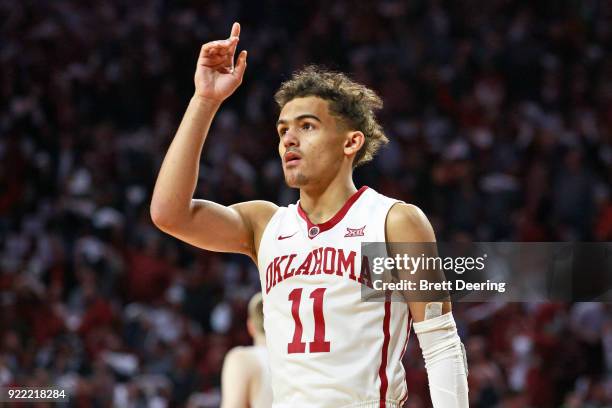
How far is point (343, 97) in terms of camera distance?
11.3 ft

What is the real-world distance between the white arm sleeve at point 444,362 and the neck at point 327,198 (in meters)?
0.52

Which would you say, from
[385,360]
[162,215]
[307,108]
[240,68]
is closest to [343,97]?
[307,108]

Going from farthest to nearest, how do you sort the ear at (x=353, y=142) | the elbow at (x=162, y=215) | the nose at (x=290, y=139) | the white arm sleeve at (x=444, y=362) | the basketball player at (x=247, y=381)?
the basketball player at (x=247, y=381), the ear at (x=353, y=142), the nose at (x=290, y=139), the elbow at (x=162, y=215), the white arm sleeve at (x=444, y=362)

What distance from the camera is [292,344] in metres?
3.12

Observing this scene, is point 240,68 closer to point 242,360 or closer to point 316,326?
point 316,326

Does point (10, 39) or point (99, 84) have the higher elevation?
point (10, 39)

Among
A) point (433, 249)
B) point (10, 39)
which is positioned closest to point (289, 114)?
point (433, 249)

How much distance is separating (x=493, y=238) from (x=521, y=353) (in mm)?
1623

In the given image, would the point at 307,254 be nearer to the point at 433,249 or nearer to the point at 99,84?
the point at 433,249

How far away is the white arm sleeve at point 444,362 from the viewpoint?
9.85ft

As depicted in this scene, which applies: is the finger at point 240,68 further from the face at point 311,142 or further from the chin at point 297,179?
the chin at point 297,179

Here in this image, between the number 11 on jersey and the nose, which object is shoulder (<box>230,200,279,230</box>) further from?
the number 11 on jersey

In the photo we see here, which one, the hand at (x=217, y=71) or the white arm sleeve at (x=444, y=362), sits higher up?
the hand at (x=217, y=71)

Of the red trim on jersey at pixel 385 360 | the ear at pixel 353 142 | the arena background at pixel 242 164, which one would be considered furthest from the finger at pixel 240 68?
the arena background at pixel 242 164
